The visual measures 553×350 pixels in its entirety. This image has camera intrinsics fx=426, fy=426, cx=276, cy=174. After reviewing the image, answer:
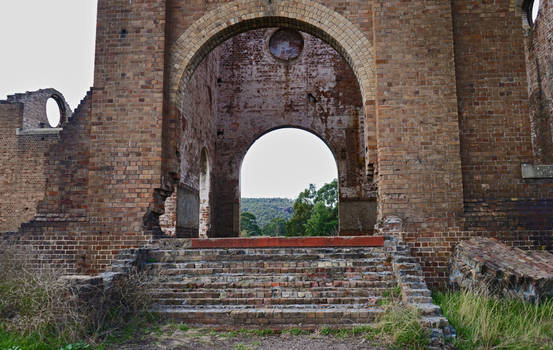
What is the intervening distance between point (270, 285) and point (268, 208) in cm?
5918

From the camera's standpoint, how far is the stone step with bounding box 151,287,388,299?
5.77 meters

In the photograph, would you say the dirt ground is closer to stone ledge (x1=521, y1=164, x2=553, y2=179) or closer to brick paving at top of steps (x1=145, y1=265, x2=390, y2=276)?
A: brick paving at top of steps (x1=145, y1=265, x2=390, y2=276)

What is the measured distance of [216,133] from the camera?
15336mm

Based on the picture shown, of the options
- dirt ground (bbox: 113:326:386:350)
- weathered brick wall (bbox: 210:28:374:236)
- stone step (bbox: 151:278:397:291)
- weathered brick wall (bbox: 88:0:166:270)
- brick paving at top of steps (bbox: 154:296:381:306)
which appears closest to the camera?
dirt ground (bbox: 113:326:386:350)

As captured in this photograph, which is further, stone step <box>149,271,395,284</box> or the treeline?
the treeline

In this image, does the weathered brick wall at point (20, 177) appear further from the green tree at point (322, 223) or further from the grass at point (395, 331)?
the green tree at point (322, 223)

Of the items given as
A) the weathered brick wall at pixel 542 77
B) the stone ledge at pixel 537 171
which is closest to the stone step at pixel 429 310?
the stone ledge at pixel 537 171

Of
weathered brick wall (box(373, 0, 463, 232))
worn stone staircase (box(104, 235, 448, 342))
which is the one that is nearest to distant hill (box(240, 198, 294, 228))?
weathered brick wall (box(373, 0, 463, 232))

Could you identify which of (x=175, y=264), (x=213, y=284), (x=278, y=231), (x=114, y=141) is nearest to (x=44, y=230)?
(x=114, y=141)

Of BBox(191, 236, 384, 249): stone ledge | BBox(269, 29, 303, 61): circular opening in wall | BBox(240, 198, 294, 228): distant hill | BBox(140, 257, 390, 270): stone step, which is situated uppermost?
BBox(269, 29, 303, 61): circular opening in wall

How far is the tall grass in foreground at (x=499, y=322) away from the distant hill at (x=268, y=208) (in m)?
49.5

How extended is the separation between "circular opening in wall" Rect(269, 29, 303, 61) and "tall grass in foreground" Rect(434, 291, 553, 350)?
1172 centimetres

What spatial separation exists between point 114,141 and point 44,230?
6.96ft

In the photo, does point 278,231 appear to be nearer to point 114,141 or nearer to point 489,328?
point 114,141
